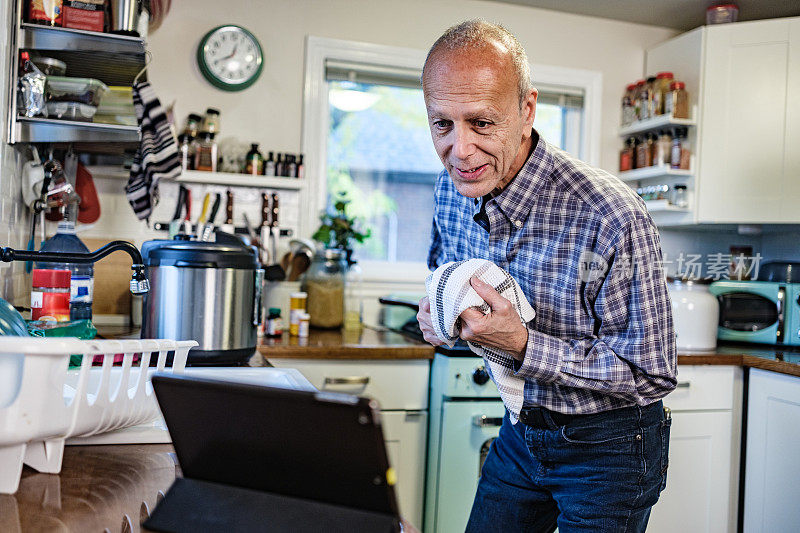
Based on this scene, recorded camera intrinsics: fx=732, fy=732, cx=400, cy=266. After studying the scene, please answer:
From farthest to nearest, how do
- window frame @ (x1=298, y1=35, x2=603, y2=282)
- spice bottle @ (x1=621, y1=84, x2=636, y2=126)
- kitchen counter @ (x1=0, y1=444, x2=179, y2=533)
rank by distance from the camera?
spice bottle @ (x1=621, y1=84, x2=636, y2=126), window frame @ (x1=298, y1=35, x2=603, y2=282), kitchen counter @ (x1=0, y1=444, x2=179, y2=533)

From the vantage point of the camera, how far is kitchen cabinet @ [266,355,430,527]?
2.22 m

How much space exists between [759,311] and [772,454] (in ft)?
1.91

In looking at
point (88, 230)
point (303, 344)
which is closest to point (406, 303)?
point (303, 344)

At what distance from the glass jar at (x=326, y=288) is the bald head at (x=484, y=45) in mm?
1538

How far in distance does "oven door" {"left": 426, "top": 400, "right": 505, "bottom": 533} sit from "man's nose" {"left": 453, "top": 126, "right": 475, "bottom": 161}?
4.11ft

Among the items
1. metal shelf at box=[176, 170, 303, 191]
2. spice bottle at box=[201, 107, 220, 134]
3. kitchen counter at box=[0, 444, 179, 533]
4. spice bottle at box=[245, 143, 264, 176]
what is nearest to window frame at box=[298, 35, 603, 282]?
metal shelf at box=[176, 170, 303, 191]

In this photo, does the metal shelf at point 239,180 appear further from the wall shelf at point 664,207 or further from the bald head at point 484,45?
the bald head at point 484,45

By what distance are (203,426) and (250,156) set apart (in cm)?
210

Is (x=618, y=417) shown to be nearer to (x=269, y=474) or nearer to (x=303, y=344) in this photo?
(x=269, y=474)

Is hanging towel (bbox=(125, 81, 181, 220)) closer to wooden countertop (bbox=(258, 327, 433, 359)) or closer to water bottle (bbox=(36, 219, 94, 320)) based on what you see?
water bottle (bbox=(36, 219, 94, 320))

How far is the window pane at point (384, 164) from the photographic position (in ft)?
9.70

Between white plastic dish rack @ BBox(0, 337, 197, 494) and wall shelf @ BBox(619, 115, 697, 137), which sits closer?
white plastic dish rack @ BBox(0, 337, 197, 494)

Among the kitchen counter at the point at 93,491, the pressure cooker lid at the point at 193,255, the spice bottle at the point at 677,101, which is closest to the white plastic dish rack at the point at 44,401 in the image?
the kitchen counter at the point at 93,491

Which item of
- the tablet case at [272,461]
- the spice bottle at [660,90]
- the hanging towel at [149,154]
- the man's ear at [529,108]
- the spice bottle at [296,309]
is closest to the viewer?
the tablet case at [272,461]
